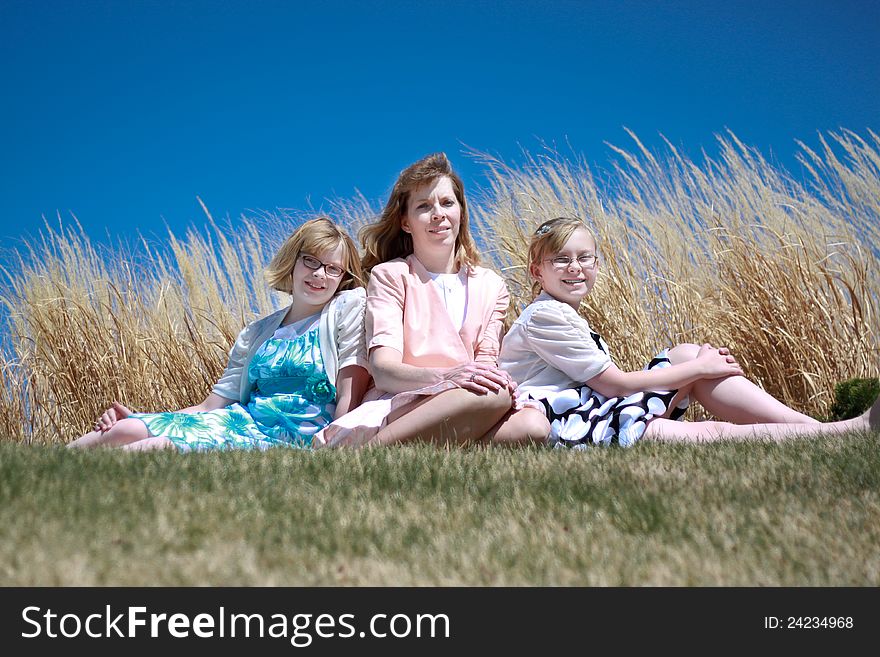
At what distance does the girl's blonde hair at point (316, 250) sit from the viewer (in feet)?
10.5

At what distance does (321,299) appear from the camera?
3.23 meters

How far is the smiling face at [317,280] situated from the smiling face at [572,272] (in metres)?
0.83

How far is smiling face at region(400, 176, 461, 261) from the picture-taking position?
3.19 m

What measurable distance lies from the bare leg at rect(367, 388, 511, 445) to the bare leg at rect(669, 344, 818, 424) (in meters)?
0.80

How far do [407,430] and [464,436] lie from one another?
0.20 metres

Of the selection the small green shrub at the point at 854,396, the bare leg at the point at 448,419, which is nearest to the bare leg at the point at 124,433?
the bare leg at the point at 448,419

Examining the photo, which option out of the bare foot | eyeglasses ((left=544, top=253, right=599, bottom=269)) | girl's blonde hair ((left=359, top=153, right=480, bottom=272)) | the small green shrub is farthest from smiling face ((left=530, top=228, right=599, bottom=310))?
the small green shrub

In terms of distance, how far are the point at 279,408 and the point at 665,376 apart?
1.43 meters

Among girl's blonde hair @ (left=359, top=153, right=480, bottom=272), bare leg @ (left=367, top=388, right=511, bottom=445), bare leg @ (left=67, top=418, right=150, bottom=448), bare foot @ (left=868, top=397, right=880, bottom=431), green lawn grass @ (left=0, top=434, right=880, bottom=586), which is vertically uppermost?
girl's blonde hair @ (left=359, top=153, right=480, bottom=272)

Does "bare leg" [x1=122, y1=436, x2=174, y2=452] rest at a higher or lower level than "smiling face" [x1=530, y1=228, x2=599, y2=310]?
lower

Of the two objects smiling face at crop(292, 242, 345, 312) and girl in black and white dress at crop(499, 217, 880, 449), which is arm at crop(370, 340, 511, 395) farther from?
smiling face at crop(292, 242, 345, 312)

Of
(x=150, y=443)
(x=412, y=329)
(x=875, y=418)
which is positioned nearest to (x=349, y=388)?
(x=412, y=329)
